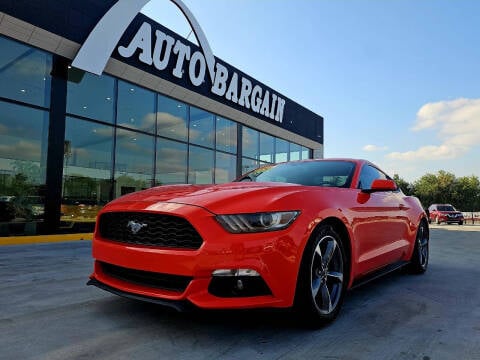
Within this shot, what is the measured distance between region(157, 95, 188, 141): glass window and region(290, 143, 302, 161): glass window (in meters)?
8.85

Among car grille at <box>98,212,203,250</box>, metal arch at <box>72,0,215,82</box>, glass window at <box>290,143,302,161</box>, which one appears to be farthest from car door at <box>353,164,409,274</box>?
glass window at <box>290,143,302,161</box>

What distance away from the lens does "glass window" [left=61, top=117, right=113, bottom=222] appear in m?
10.0

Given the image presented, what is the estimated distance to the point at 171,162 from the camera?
1328cm

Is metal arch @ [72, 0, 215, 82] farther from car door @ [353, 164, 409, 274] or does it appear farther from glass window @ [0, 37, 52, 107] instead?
car door @ [353, 164, 409, 274]

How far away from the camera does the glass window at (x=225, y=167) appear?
615 inches

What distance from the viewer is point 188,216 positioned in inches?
97.7

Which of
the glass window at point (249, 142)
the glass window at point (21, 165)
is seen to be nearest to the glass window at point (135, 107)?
the glass window at point (21, 165)

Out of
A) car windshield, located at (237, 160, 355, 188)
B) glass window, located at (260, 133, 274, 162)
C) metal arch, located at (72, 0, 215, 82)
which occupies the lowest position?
car windshield, located at (237, 160, 355, 188)

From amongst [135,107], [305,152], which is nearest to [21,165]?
[135,107]

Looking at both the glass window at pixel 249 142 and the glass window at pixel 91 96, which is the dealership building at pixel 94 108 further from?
the glass window at pixel 249 142

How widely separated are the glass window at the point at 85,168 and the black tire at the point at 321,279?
864cm

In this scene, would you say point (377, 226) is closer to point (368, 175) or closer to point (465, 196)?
point (368, 175)

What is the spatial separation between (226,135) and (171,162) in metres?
3.62

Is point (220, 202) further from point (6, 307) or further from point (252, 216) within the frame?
point (6, 307)
